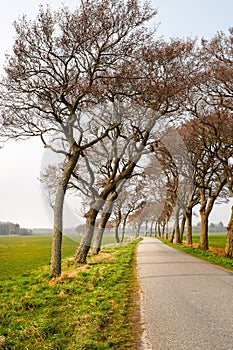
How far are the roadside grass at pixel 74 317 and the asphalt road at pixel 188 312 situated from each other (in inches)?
14.4

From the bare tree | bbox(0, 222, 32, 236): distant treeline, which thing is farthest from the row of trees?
bbox(0, 222, 32, 236): distant treeline

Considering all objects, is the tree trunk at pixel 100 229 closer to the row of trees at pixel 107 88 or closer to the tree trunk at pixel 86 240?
the row of trees at pixel 107 88

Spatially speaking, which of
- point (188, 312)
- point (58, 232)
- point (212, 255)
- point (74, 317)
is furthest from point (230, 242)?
point (74, 317)

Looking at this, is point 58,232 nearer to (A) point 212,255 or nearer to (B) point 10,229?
(A) point 212,255

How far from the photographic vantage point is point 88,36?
13.4 m

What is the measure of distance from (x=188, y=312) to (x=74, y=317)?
228cm

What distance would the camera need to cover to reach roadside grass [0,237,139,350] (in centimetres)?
519

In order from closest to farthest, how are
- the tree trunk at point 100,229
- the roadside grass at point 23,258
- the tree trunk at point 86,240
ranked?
the tree trunk at point 86,240 → the roadside grass at point 23,258 → the tree trunk at point 100,229

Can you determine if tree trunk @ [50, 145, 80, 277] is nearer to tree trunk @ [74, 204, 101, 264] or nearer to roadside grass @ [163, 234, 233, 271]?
tree trunk @ [74, 204, 101, 264]

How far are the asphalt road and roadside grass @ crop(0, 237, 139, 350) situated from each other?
14.4 inches

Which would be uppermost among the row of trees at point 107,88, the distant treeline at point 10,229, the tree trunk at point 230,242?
the row of trees at point 107,88

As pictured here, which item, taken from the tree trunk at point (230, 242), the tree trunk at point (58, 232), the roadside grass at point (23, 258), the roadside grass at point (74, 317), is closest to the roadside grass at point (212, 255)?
the tree trunk at point (230, 242)

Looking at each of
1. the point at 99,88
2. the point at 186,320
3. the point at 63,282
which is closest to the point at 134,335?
the point at 186,320

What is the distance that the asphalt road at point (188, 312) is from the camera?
491 cm
